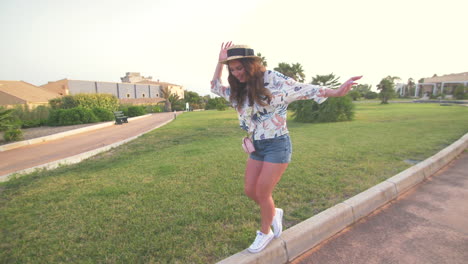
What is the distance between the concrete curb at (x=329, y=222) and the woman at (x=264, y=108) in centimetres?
11

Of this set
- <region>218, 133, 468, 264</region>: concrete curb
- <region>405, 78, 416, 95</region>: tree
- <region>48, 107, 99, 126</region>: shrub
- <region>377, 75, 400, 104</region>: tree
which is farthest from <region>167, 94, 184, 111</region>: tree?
<region>405, 78, 416, 95</region>: tree

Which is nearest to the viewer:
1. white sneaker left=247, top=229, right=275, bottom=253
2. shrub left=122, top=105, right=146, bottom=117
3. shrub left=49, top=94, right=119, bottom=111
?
white sneaker left=247, top=229, right=275, bottom=253

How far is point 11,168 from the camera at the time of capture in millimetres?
5969

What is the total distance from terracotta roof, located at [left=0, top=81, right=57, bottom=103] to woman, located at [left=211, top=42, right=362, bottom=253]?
103 feet

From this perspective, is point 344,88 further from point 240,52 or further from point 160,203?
point 160,203

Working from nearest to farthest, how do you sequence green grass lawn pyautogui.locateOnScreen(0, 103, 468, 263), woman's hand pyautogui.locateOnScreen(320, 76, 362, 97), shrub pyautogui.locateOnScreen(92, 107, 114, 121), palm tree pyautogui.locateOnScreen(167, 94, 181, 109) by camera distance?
1. woman's hand pyautogui.locateOnScreen(320, 76, 362, 97)
2. green grass lawn pyautogui.locateOnScreen(0, 103, 468, 263)
3. shrub pyautogui.locateOnScreen(92, 107, 114, 121)
4. palm tree pyautogui.locateOnScreen(167, 94, 181, 109)

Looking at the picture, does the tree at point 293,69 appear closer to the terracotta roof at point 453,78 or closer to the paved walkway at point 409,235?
the paved walkway at point 409,235

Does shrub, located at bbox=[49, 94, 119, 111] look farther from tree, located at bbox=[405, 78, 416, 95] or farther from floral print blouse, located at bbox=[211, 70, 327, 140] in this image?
tree, located at bbox=[405, 78, 416, 95]

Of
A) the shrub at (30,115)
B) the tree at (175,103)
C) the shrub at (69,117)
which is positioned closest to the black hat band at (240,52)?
the shrub at (69,117)

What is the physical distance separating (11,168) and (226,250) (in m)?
6.67

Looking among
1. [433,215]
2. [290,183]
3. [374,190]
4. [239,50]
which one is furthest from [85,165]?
[433,215]

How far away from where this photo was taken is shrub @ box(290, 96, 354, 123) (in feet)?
47.9

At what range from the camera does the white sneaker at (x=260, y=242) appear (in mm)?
2096

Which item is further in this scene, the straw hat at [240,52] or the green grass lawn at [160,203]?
the green grass lawn at [160,203]
